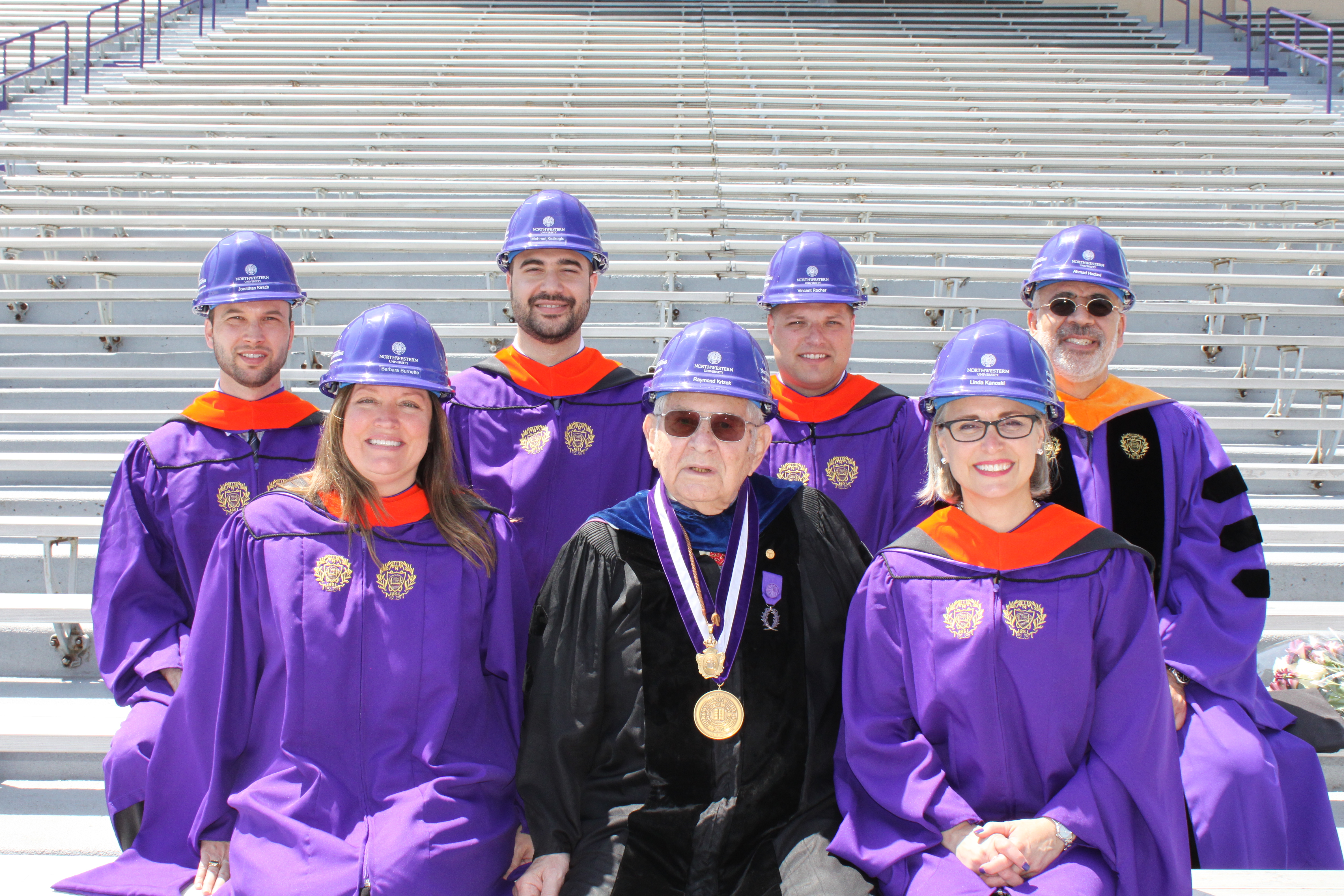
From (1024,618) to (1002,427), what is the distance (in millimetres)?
412

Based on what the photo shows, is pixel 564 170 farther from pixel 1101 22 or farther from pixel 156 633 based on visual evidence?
pixel 1101 22

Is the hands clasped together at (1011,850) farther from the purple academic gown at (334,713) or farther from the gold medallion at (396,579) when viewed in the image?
the gold medallion at (396,579)

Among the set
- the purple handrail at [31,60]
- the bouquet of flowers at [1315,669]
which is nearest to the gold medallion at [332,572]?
the bouquet of flowers at [1315,669]

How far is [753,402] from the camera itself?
209cm

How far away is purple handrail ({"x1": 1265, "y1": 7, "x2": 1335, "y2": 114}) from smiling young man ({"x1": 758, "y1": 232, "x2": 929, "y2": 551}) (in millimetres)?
10437

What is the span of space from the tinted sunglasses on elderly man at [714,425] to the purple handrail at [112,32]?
1175 cm

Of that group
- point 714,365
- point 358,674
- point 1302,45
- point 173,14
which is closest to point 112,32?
point 173,14

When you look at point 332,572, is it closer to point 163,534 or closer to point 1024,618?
point 163,534

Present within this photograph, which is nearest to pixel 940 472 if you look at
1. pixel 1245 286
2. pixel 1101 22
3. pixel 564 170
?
pixel 1245 286

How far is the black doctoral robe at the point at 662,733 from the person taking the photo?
1874 millimetres

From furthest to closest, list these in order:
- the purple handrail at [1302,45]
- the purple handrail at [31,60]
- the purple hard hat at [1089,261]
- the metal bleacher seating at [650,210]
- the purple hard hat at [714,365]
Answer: the purple handrail at [1302,45], the purple handrail at [31,60], the metal bleacher seating at [650,210], the purple hard hat at [1089,261], the purple hard hat at [714,365]

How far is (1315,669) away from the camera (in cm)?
330

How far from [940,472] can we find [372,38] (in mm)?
11895

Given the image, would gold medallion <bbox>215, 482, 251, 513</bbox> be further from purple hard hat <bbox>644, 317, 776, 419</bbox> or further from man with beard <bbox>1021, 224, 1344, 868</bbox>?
man with beard <bbox>1021, 224, 1344, 868</bbox>
